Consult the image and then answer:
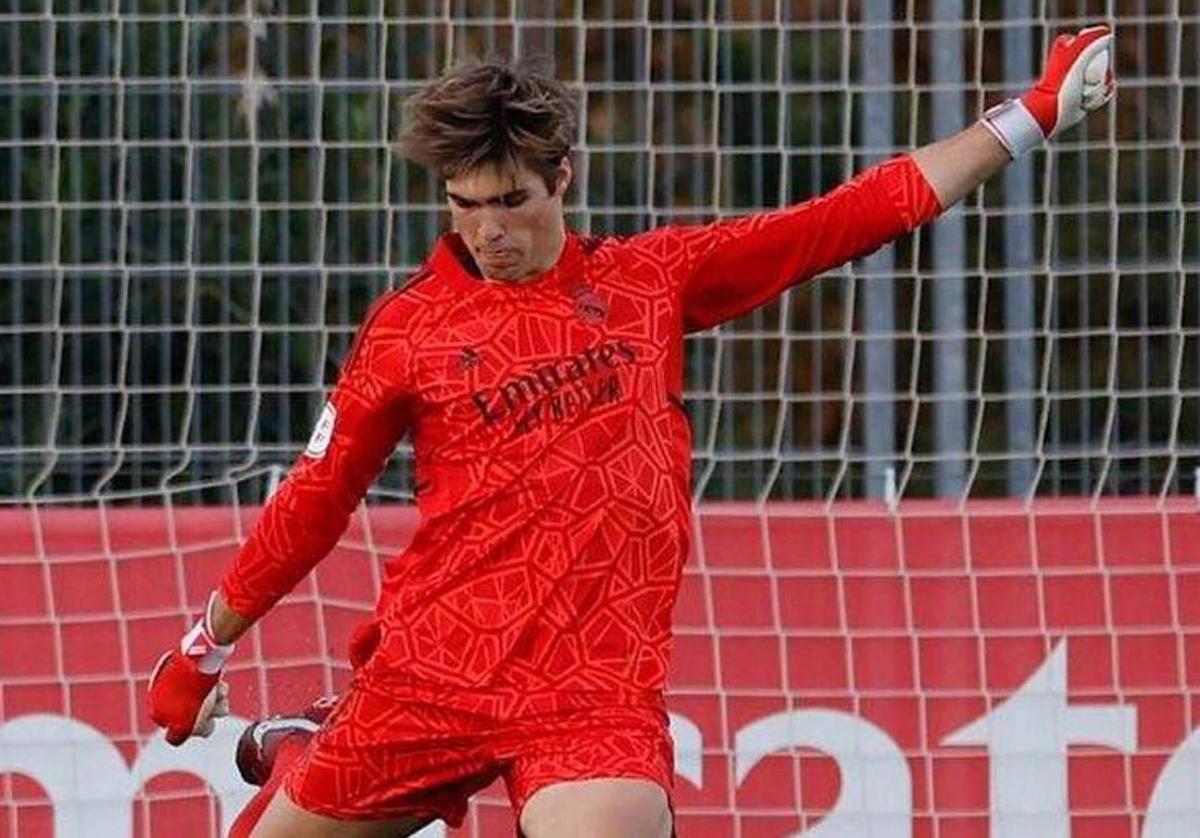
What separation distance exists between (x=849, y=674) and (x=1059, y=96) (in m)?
2.68

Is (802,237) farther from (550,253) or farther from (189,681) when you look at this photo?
(189,681)

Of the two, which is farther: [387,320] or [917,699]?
[917,699]

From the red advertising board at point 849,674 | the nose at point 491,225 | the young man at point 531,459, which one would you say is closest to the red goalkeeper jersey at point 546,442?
the young man at point 531,459

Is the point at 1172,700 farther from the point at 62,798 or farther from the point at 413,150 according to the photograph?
the point at 413,150

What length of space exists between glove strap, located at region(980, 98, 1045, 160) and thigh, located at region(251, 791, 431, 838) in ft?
4.80

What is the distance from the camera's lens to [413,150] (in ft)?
18.0

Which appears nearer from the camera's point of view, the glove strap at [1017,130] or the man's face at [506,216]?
the man's face at [506,216]

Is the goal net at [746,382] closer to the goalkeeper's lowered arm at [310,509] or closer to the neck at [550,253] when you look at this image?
the goalkeeper's lowered arm at [310,509]

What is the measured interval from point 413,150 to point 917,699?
3.01 m

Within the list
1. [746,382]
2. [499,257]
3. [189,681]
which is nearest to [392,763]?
[189,681]

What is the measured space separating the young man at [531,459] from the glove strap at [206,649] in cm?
23

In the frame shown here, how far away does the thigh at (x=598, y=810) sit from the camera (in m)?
5.34

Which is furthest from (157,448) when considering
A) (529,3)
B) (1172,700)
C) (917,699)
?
(1172,700)

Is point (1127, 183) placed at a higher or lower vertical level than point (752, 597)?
higher
